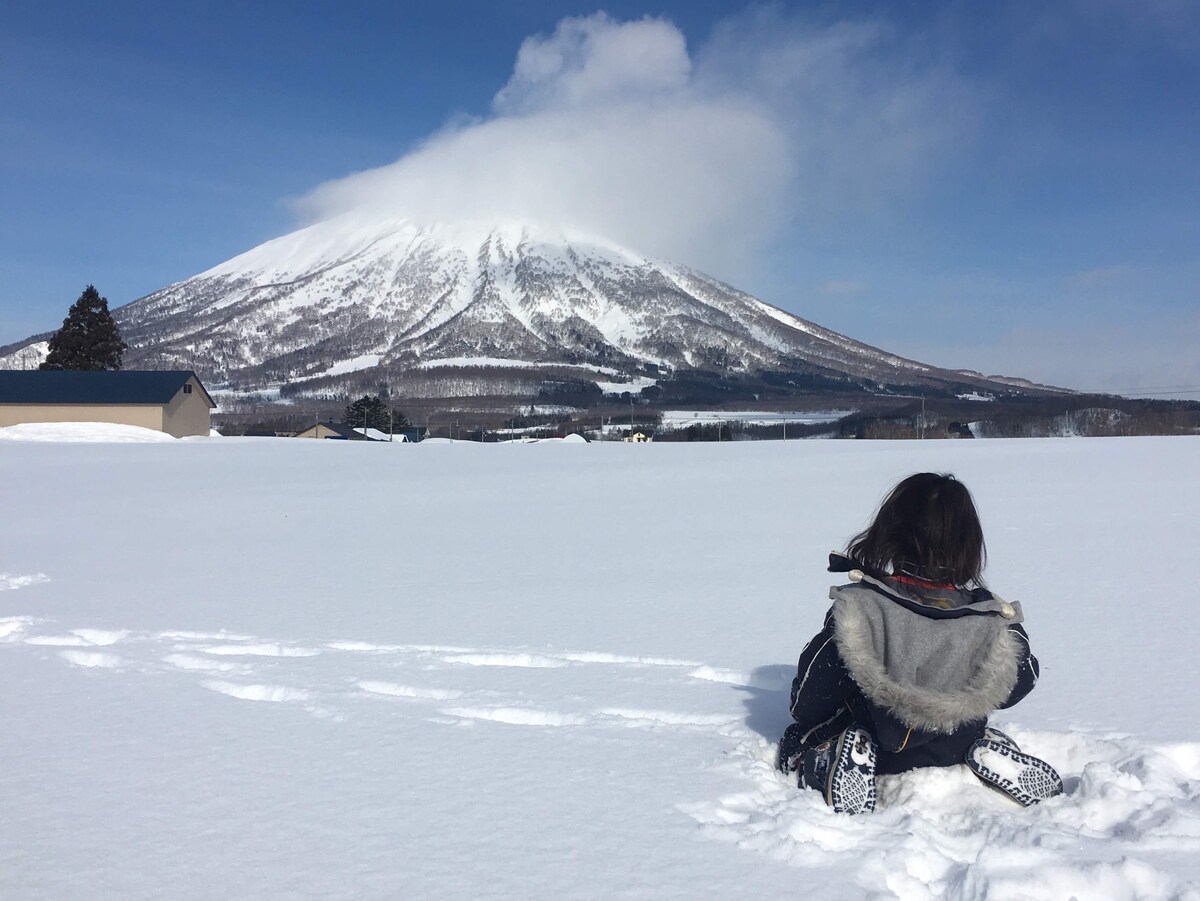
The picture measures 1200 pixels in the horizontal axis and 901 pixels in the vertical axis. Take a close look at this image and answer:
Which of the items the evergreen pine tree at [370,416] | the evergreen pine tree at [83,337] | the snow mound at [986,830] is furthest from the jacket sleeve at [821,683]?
the evergreen pine tree at [370,416]

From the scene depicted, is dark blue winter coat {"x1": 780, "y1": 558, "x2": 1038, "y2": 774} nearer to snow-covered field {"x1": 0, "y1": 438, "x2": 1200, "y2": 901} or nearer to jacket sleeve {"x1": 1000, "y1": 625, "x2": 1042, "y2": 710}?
jacket sleeve {"x1": 1000, "y1": 625, "x2": 1042, "y2": 710}

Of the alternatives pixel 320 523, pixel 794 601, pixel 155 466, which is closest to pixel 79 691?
pixel 794 601

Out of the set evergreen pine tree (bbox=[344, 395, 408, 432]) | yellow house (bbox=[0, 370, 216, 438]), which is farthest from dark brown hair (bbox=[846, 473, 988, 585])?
evergreen pine tree (bbox=[344, 395, 408, 432])

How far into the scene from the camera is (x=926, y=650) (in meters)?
3.26

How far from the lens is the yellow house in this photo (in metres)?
48.8

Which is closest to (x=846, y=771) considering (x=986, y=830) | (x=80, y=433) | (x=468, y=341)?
(x=986, y=830)

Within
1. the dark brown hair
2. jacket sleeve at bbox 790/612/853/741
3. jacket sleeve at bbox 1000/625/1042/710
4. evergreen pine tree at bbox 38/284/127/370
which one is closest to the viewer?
the dark brown hair

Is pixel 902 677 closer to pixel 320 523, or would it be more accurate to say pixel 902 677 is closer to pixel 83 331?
pixel 320 523

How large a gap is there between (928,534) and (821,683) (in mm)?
723

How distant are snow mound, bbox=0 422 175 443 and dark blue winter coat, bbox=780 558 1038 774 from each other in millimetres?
42835

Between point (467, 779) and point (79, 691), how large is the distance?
2.53 meters

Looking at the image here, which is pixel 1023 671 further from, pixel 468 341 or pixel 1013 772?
pixel 468 341

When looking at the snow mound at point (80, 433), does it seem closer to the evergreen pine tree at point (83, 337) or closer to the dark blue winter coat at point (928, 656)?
the evergreen pine tree at point (83, 337)

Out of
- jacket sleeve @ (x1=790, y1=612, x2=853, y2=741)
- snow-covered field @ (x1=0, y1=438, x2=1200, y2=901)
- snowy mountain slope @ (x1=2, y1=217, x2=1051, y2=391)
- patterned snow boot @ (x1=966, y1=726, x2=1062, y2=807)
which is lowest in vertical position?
snow-covered field @ (x1=0, y1=438, x2=1200, y2=901)
